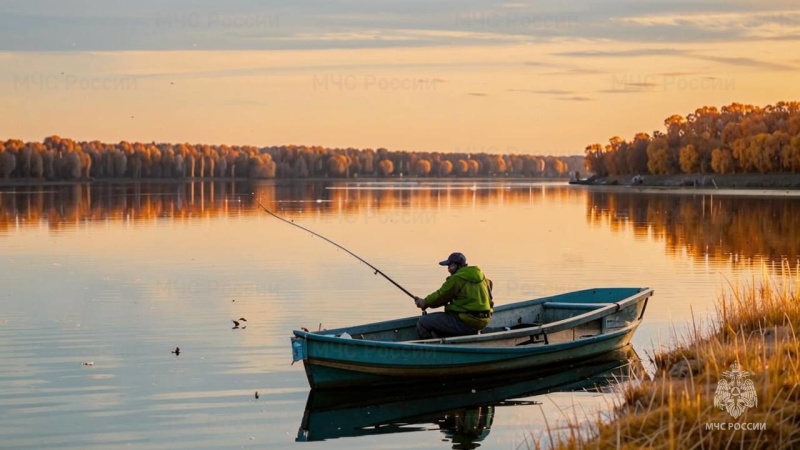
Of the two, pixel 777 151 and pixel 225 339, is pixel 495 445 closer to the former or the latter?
pixel 225 339

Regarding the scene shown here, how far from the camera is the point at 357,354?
57.6 feet

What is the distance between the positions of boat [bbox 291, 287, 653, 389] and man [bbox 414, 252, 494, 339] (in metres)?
0.38

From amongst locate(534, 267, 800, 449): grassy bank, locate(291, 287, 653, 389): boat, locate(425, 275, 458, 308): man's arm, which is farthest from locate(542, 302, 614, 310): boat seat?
locate(534, 267, 800, 449): grassy bank

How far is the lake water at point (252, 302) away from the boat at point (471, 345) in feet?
1.85

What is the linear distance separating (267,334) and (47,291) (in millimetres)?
9721

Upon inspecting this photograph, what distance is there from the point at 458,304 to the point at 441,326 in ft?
1.77

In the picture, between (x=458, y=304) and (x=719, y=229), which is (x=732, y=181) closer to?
(x=719, y=229)

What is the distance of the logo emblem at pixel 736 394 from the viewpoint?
36.9 feet

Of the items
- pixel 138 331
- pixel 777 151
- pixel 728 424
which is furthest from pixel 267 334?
pixel 777 151

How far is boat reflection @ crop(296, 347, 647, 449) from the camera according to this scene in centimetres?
1587

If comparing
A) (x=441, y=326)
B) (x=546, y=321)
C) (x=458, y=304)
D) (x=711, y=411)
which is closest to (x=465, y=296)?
(x=458, y=304)

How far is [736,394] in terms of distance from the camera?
11.6 metres

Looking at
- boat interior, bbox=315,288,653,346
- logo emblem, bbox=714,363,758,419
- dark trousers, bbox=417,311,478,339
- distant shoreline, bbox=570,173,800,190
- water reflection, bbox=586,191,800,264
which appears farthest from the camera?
distant shoreline, bbox=570,173,800,190

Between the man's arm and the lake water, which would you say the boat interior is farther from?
the lake water
